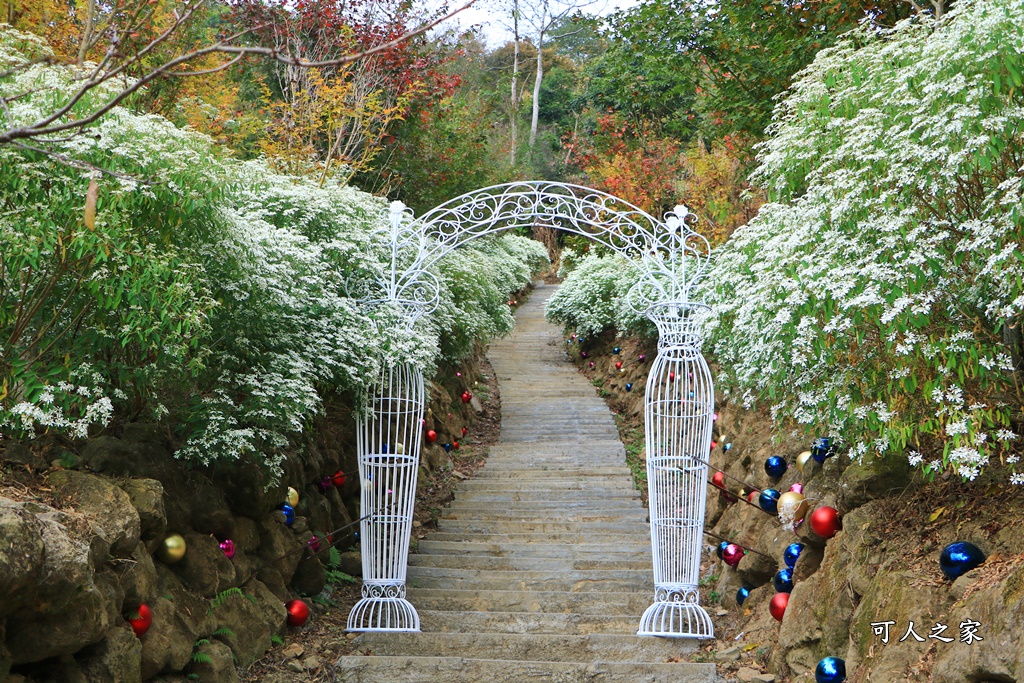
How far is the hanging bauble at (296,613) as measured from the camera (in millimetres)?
5633

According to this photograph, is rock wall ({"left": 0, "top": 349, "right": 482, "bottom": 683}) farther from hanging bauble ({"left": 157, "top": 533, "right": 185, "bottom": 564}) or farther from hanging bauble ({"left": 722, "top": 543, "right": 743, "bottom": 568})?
hanging bauble ({"left": 722, "top": 543, "right": 743, "bottom": 568})

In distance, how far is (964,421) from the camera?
337 cm

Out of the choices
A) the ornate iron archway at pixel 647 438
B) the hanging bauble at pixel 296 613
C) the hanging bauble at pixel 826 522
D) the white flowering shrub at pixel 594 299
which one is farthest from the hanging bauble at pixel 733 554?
the white flowering shrub at pixel 594 299

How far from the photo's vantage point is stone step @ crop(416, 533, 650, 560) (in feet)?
23.7

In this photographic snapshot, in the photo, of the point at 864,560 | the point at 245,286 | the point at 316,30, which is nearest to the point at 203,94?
the point at 316,30

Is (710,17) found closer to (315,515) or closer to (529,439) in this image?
(529,439)

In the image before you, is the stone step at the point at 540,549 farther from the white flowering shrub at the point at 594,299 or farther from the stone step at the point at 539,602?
the white flowering shrub at the point at 594,299

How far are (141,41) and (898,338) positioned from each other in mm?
7797

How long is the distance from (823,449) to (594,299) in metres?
8.36

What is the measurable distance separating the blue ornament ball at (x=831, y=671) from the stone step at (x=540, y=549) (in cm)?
307

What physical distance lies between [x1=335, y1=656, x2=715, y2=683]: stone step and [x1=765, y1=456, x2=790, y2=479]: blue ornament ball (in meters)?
1.48

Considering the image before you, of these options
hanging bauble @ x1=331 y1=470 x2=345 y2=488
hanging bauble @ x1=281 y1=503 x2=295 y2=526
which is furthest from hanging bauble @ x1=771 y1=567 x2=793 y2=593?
hanging bauble @ x1=331 y1=470 x2=345 y2=488

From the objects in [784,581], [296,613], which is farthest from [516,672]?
[784,581]

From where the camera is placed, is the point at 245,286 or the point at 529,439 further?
the point at 529,439
